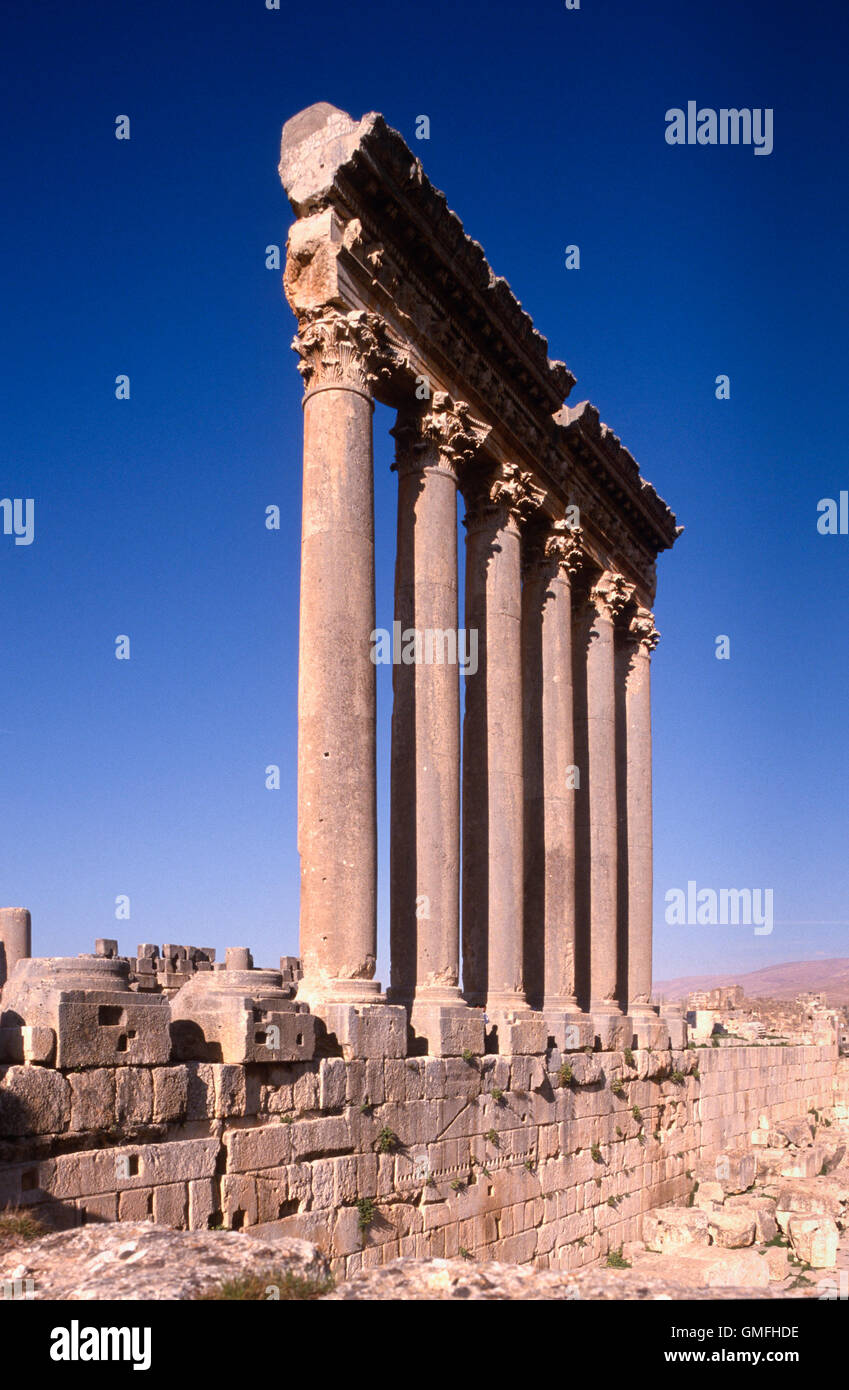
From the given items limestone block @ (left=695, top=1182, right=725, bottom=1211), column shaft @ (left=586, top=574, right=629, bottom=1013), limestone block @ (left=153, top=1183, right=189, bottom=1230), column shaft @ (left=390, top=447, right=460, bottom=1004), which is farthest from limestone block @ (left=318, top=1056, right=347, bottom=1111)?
limestone block @ (left=695, top=1182, right=725, bottom=1211)

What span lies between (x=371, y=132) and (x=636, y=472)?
470 inches

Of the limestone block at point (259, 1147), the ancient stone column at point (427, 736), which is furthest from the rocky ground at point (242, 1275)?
the ancient stone column at point (427, 736)

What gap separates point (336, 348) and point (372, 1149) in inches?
354

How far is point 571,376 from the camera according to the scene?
840 inches

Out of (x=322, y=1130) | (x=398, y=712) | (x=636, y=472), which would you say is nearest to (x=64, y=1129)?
(x=322, y=1130)

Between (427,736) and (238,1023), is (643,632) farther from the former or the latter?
(238,1023)

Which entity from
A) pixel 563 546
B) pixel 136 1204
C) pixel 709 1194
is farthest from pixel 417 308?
pixel 709 1194

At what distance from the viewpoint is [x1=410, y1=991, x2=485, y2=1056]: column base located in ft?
49.4

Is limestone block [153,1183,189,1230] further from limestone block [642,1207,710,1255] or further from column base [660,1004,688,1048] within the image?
column base [660,1004,688,1048]

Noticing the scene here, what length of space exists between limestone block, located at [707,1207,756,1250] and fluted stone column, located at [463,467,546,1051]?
4.10 metres

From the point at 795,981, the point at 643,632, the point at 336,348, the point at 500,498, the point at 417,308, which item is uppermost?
the point at 417,308

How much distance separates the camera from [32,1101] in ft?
29.3

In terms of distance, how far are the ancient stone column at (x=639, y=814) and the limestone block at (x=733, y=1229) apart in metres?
5.34

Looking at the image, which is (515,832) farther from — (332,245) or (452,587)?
(332,245)
